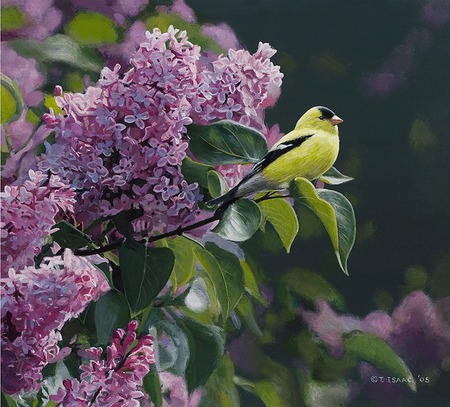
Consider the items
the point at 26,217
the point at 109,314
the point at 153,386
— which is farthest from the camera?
the point at 153,386

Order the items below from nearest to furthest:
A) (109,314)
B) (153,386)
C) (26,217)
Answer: (26,217) → (109,314) → (153,386)

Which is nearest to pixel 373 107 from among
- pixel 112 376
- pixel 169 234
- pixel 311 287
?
pixel 311 287

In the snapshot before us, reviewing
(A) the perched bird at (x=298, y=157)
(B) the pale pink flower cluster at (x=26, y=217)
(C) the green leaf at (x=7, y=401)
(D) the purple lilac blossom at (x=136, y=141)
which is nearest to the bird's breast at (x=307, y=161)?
(A) the perched bird at (x=298, y=157)

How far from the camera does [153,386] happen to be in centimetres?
71

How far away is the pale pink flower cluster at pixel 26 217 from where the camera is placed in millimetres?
505

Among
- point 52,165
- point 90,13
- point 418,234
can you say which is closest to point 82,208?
point 52,165

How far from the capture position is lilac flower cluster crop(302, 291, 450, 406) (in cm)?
77

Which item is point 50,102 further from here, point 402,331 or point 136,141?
point 402,331

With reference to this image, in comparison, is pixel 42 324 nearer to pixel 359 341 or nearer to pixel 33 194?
pixel 33 194

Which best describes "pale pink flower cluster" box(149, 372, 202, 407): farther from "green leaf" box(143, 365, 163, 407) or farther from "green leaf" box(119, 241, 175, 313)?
"green leaf" box(119, 241, 175, 313)

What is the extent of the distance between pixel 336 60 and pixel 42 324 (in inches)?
18.2

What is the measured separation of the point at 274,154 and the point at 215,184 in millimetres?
88

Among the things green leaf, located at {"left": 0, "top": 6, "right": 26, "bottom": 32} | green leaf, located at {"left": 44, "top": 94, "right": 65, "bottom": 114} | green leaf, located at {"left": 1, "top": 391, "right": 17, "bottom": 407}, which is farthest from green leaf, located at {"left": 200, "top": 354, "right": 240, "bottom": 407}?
green leaf, located at {"left": 0, "top": 6, "right": 26, "bottom": 32}

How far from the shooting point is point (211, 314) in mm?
711
